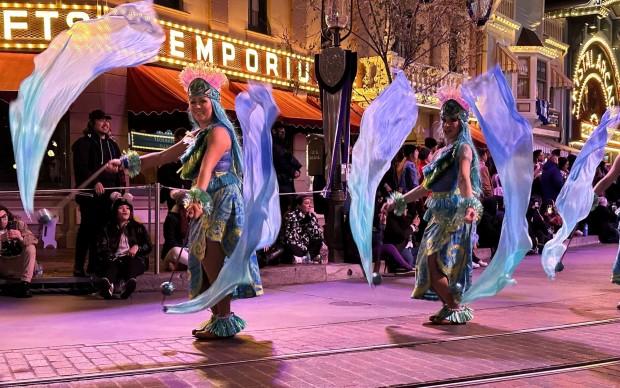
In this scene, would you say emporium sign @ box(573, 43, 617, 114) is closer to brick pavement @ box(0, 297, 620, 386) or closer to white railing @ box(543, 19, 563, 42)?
white railing @ box(543, 19, 563, 42)

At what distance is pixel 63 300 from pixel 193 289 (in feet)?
10.1

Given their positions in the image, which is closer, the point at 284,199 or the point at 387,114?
the point at 387,114

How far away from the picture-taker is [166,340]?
6652mm

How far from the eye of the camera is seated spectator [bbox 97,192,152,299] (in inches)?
362

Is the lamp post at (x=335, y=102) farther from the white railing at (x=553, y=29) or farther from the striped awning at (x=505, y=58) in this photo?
the white railing at (x=553, y=29)

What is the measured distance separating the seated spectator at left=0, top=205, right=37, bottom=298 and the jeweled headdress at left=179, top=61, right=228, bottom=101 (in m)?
3.71

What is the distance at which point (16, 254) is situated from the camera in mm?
9328

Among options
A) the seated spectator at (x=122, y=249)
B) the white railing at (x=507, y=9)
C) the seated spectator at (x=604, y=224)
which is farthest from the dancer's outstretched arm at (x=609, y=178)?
the white railing at (x=507, y=9)

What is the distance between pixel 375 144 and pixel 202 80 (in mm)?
1739

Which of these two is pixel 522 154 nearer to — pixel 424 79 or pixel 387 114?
pixel 387 114

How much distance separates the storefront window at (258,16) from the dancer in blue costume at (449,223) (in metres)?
13.6

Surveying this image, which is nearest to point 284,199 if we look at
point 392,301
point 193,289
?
point 392,301

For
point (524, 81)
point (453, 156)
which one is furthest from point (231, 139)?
point (524, 81)

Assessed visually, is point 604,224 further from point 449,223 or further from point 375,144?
point 375,144
